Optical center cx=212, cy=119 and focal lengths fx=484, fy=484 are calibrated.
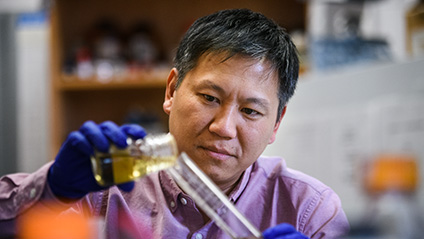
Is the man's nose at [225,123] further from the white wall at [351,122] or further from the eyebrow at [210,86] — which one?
the white wall at [351,122]

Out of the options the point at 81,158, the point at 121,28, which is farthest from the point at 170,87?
the point at 121,28

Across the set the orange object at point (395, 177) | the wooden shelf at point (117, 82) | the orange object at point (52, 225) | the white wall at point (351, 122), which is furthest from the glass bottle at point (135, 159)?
the wooden shelf at point (117, 82)

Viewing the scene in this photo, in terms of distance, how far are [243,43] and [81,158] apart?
0.48 meters

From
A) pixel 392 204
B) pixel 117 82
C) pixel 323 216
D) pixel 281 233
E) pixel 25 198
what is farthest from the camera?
pixel 117 82

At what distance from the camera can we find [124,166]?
104 centimetres

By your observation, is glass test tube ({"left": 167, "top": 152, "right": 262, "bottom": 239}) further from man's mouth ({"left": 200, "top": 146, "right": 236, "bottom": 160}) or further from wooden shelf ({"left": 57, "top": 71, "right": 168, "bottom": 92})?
wooden shelf ({"left": 57, "top": 71, "right": 168, "bottom": 92})

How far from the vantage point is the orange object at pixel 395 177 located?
1230 millimetres

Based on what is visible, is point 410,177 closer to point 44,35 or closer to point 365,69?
point 365,69

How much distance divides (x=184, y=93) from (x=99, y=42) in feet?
6.52

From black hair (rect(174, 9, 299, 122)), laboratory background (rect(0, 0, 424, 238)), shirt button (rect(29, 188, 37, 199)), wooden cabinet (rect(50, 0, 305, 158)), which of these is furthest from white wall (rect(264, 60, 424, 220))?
wooden cabinet (rect(50, 0, 305, 158))

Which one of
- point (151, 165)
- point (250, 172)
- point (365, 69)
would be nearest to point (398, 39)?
point (365, 69)

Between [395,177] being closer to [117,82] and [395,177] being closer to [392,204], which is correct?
[392,204]

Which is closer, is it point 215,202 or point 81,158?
point 215,202

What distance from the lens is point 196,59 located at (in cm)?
124
